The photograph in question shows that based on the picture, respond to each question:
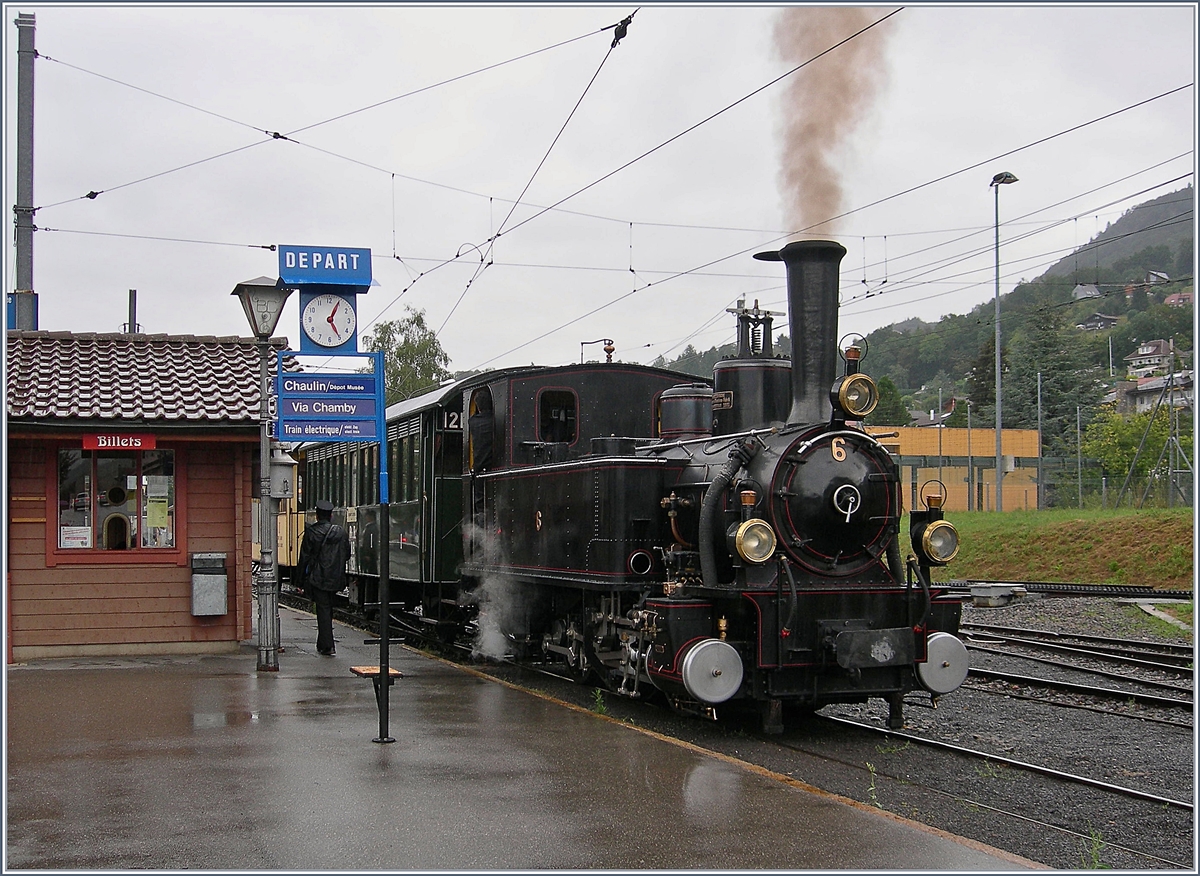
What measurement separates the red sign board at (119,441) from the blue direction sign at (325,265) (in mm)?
2306

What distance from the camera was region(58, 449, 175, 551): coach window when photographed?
1223cm

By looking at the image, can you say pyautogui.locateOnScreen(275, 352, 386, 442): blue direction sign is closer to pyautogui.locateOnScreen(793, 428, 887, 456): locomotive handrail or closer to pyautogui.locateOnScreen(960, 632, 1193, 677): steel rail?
pyautogui.locateOnScreen(793, 428, 887, 456): locomotive handrail

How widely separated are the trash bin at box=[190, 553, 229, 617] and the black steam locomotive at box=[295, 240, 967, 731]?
3.00m

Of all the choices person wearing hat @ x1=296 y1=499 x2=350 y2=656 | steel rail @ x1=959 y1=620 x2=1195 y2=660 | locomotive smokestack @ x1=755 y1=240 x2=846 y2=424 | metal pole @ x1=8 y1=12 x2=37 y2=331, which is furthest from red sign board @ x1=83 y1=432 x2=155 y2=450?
steel rail @ x1=959 y1=620 x2=1195 y2=660

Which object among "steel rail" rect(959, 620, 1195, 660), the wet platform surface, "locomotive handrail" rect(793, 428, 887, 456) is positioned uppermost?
"locomotive handrail" rect(793, 428, 887, 456)

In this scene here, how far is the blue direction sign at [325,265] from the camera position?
36.9 ft

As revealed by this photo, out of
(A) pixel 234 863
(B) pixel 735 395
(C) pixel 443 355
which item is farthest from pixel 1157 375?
(A) pixel 234 863

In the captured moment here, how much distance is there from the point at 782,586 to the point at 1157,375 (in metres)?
92.3

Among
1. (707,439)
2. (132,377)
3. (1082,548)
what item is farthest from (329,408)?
(1082,548)

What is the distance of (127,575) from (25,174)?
5.85 meters

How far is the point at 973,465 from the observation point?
47.5m

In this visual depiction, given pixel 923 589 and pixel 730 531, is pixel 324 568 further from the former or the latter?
pixel 923 589

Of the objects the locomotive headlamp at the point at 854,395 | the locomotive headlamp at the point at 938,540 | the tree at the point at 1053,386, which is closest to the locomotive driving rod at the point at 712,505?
the locomotive headlamp at the point at 854,395

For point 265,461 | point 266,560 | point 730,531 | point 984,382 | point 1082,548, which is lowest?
point 1082,548
